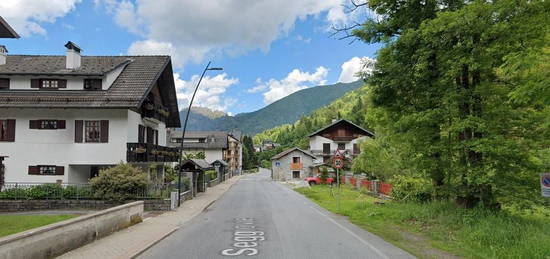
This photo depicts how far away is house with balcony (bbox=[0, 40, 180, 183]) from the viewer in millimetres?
23172

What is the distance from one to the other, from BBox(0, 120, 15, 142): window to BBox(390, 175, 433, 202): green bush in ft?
Result: 77.8

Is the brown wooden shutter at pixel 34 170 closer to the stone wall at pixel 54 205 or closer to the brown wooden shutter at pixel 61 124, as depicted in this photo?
the brown wooden shutter at pixel 61 124

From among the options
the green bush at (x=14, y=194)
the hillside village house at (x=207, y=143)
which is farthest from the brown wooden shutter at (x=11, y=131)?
the hillside village house at (x=207, y=143)

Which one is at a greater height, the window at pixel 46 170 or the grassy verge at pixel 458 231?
the window at pixel 46 170

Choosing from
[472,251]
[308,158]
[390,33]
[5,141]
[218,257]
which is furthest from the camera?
[308,158]

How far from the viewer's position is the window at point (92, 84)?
80.4ft

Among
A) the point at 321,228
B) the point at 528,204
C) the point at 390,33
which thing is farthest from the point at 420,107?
the point at 321,228

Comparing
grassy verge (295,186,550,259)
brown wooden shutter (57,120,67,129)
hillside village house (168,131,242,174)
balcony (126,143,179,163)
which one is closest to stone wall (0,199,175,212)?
balcony (126,143,179,163)

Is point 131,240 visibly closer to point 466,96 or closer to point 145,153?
point 466,96

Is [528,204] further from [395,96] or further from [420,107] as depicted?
[395,96]

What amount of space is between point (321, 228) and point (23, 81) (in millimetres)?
22579

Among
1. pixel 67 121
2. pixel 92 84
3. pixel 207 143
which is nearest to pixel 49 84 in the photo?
pixel 92 84

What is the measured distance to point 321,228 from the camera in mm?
12625

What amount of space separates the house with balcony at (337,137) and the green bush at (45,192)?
53.5 metres
